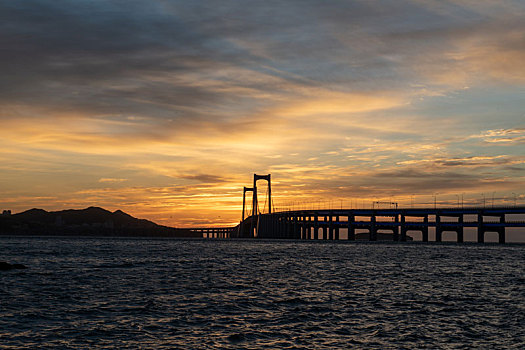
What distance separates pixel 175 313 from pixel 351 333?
962 centimetres

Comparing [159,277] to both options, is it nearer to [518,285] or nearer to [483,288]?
[483,288]

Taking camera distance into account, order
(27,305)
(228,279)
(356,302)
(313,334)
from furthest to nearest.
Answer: (228,279)
(356,302)
(27,305)
(313,334)

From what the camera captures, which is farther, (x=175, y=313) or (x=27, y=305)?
(x=27, y=305)

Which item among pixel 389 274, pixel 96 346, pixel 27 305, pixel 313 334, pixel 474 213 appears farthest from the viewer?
pixel 474 213

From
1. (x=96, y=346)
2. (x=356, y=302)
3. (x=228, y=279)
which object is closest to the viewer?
(x=96, y=346)

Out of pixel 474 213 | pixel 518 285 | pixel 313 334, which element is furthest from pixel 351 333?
pixel 474 213

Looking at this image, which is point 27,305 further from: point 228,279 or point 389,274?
point 389,274

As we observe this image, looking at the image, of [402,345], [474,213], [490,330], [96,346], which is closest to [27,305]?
[96,346]

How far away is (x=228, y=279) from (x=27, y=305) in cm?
1962

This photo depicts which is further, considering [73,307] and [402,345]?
[73,307]

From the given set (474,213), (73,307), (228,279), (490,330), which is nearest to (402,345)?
(490,330)

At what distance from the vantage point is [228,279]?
48.6 m

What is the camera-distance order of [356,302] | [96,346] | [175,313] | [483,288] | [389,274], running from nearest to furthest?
[96,346] < [175,313] < [356,302] < [483,288] < [389,274]

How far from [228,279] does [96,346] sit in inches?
1074
